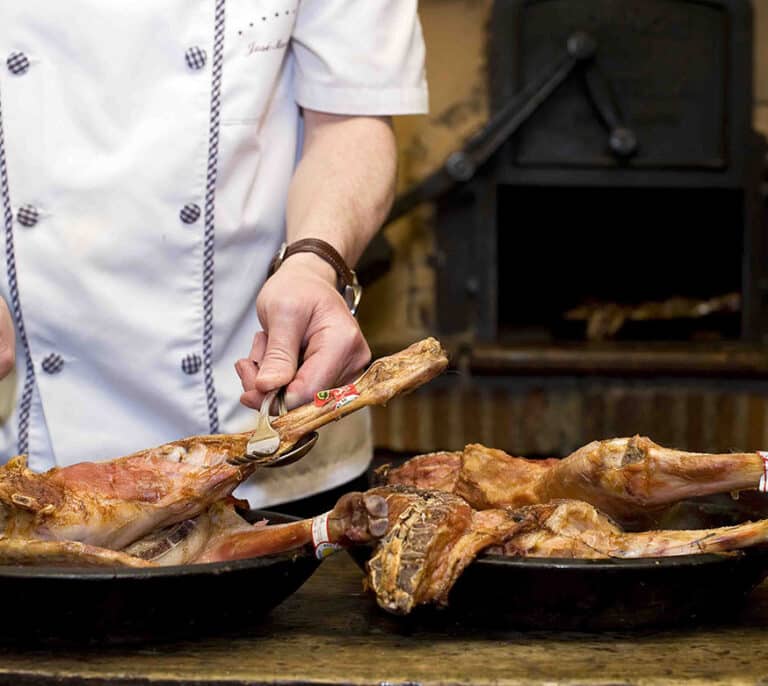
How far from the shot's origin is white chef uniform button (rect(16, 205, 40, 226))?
51.3 inches

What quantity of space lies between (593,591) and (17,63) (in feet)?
2.99

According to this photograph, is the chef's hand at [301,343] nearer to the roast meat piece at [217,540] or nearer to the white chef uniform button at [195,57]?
the roast meat piece at [217,540]

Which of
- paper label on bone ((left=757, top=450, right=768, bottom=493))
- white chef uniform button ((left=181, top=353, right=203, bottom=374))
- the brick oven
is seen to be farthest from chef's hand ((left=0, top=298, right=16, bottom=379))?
the brick oven

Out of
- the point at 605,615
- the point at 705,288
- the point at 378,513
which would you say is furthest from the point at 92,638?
the point at 705,288

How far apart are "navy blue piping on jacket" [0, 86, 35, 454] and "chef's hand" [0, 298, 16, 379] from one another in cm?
9

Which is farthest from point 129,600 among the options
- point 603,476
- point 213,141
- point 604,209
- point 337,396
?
point 604,209

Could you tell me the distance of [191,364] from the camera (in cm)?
136

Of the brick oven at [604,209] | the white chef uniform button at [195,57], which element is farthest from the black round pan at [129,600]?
the brick oven at [604,209]

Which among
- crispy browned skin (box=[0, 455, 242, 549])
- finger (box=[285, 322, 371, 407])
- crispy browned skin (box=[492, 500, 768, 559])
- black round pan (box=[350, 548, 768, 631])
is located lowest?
black round pan (box=[350, 548, 768, 631])

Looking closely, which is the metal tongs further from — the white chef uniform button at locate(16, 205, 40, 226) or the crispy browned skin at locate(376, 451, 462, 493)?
the white chef uniform button at locate(16, 205, 40, 226)

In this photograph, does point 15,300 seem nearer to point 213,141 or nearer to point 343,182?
point 213,141

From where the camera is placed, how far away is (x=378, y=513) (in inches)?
34.4

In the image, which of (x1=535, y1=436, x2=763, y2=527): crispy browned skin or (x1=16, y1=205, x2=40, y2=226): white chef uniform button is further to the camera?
(x1=16, y1=205, x2=40, y2=226): white chef uniform button

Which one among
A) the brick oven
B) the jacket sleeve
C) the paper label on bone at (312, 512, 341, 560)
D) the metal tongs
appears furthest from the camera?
the brick oven
